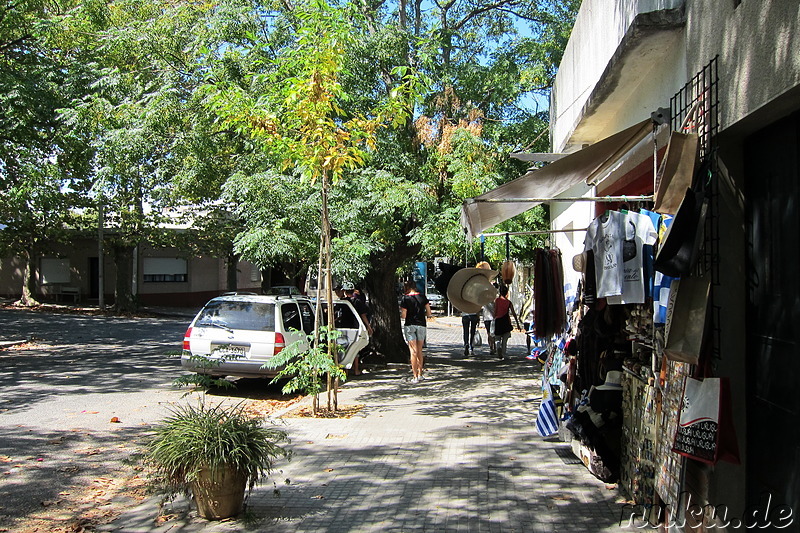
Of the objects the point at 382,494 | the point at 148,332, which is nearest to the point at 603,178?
the point at 382,494

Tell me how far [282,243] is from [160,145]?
11.1 ft

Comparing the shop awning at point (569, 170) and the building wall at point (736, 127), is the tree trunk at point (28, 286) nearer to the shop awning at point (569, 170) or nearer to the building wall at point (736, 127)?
the shop awning at point (569, 170)

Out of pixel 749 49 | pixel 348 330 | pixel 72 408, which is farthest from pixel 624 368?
pixel 348 330

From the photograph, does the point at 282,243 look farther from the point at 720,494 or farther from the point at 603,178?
the point at 720,494

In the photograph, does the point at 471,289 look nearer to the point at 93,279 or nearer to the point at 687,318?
the point at 687,318

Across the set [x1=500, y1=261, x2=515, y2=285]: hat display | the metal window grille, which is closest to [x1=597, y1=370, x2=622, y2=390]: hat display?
the metal window grille

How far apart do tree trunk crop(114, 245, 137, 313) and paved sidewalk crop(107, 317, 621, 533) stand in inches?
882

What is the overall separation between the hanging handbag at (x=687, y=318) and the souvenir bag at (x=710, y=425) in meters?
0.20

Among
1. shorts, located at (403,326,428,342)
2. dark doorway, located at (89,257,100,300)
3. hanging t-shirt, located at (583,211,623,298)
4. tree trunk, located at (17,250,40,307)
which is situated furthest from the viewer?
dark doorway, located at (89,257,100,300)

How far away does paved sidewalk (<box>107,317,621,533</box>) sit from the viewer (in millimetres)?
5301

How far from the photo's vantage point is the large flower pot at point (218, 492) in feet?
16.7

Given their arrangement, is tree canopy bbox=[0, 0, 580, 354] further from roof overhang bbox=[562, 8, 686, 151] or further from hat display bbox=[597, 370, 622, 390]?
hat display bbox=[597, 370, 622, 390]

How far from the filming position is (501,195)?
6062 mm

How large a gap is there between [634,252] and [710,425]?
146 centimetres
